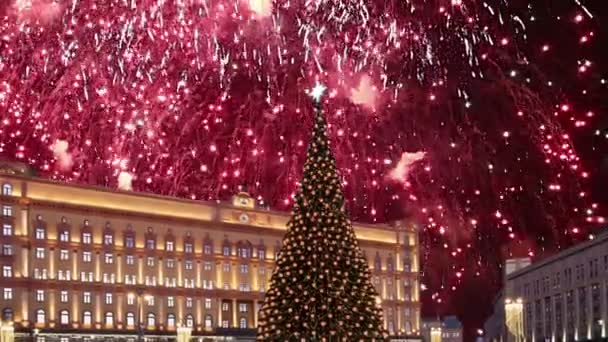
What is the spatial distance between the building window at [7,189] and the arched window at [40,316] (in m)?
10.0

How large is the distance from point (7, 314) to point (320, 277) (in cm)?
6047

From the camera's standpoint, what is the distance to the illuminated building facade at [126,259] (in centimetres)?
8838

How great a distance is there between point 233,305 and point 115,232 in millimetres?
16878

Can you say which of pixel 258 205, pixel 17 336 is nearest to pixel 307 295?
pixel 17 336

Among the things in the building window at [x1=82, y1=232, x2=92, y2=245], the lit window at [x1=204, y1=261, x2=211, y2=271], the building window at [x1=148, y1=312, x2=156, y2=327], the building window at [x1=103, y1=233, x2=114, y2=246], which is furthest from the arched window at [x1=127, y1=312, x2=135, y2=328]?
the lit window at [x1=204, y1=261, x2=211, y2=271]

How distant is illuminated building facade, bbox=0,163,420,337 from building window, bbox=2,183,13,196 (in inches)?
3.5

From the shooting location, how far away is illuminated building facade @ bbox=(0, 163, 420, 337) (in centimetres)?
8838

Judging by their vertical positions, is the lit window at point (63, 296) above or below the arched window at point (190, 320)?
above

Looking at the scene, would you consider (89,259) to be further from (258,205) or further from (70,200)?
(258,205)

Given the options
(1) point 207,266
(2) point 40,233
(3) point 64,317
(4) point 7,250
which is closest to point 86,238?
(2) point 40,233

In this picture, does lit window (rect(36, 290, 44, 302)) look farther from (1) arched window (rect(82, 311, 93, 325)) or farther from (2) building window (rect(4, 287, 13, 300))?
(1) arched window (rect(82, 311, 93, 325))

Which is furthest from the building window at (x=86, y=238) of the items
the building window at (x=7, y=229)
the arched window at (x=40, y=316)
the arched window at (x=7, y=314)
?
the arched window at (x=7, y=314)

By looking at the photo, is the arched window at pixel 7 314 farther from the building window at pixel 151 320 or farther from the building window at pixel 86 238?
the building window at pixel 151 320

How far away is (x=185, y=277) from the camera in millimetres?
102875
